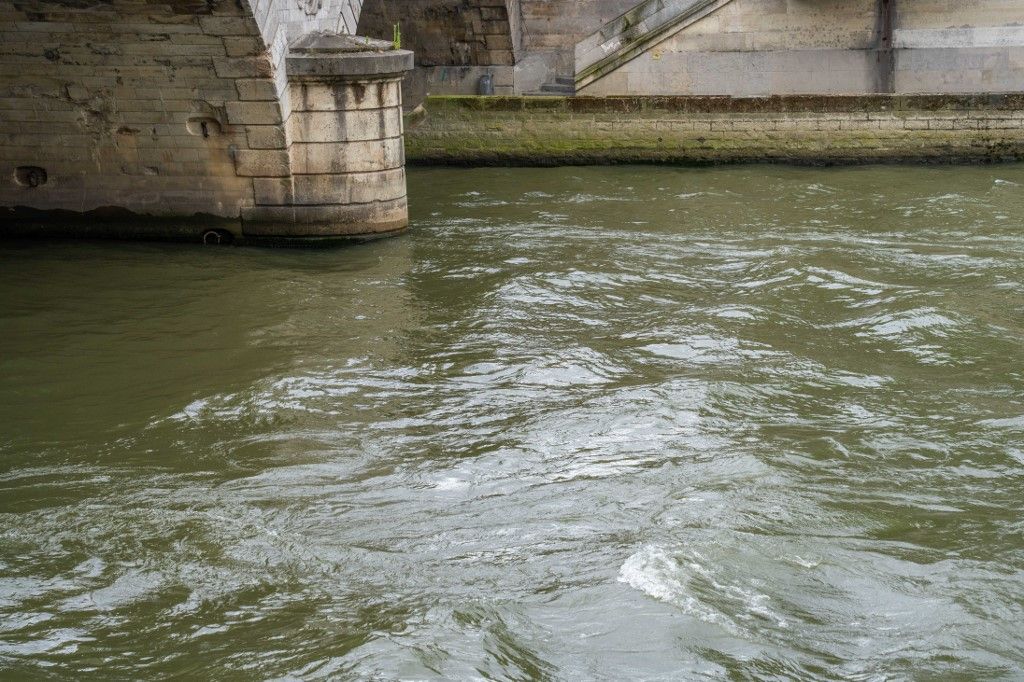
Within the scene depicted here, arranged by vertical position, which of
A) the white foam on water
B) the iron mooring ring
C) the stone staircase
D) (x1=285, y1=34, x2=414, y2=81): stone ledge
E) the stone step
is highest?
the stone staircase

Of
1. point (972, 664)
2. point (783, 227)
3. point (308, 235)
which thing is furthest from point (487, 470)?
point (783, 227)

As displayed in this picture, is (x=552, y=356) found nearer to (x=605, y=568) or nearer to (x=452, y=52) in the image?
(x=605, y=568)

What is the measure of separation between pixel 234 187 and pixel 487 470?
569cm

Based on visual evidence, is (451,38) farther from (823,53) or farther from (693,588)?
(693,588)

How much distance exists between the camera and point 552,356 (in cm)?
732

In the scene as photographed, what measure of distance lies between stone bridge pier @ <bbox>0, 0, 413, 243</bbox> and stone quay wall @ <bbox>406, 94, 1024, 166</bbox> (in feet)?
13.0

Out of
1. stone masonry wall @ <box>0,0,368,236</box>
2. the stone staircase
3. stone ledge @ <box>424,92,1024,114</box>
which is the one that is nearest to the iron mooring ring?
stone masonry wall @ <box>0,0,368,236</box>

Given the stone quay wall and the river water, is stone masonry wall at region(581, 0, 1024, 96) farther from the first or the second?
the river water

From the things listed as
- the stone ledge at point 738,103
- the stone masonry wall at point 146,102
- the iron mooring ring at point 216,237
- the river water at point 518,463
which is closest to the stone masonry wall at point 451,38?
the stone ledge at point 738,103

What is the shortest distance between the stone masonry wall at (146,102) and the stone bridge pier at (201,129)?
0.4 inches

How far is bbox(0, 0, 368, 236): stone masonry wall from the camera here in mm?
9305

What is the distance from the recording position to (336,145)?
408 inches

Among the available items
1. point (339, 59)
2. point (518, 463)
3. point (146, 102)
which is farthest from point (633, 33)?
point (518, 463)

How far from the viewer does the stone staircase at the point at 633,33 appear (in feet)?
50.9
